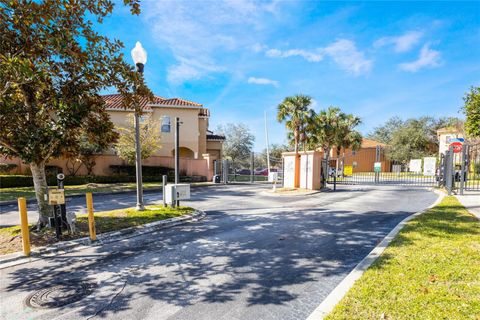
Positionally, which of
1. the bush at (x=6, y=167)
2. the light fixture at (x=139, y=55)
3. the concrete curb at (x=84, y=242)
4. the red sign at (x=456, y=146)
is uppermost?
the light fixture at (x=139, y=55)

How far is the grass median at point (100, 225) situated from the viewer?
5723 mm

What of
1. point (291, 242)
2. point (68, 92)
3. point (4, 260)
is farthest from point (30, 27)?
point (291, 242)

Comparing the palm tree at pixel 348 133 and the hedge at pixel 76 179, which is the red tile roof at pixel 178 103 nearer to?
the hedge at pixel 76 179

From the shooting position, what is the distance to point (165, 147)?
26.2m

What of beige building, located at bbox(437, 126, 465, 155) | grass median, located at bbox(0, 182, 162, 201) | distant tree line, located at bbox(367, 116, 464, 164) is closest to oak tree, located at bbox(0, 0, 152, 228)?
grass median, located at bbox(0, 182, 162, 201)

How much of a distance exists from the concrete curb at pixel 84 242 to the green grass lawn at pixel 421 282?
537cm

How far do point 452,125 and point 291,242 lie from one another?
41.5m

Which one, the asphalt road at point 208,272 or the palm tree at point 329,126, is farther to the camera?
the palm tree at point 329,126

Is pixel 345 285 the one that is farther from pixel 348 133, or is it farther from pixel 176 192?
pixel 348 133

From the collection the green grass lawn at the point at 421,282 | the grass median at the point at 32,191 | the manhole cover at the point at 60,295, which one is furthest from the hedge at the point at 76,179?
the green grass lawn at the point at 421,282

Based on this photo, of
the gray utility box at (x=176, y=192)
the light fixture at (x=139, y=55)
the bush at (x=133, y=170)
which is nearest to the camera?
the light fixture at (x=139, y=55)

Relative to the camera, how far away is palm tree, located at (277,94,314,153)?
17672mm

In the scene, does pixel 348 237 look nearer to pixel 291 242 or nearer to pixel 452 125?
pixel 291 242

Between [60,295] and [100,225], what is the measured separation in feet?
11.9
